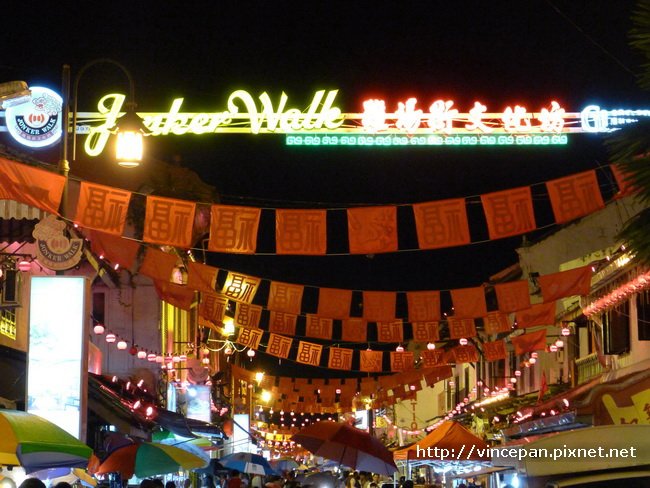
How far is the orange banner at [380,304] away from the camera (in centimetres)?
2684

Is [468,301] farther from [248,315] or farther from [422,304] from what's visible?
[248,315]

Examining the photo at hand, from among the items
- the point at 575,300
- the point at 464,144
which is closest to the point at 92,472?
the point at 464,144

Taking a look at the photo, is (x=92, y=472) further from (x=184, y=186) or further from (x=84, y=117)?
(x=184, y=186)

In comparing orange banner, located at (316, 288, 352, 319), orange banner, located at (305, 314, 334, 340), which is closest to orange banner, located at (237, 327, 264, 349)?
orange banner, located at (305, 314, 334, 340)

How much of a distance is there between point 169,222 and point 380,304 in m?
8.72

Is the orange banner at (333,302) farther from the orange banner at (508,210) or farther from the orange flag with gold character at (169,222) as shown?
the orange flag with gold character at (169,222)

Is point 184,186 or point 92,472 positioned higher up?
point 184,186

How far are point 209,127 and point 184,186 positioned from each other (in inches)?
548

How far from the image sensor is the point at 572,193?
786 inches

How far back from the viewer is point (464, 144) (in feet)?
91.0

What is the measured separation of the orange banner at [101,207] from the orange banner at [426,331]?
43.4 feet

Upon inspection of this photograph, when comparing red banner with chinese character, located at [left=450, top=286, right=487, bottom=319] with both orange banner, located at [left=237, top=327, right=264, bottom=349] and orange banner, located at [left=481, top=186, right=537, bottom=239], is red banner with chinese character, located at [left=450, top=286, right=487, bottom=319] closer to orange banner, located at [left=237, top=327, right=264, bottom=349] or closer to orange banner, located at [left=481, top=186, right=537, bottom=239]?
orange banner, located at [left=481, top=186, right=537, bottom=239]

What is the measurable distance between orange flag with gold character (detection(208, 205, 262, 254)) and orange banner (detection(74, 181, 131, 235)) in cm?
179

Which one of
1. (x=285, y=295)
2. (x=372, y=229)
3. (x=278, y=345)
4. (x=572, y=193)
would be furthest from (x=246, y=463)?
(x=572, y=193)
